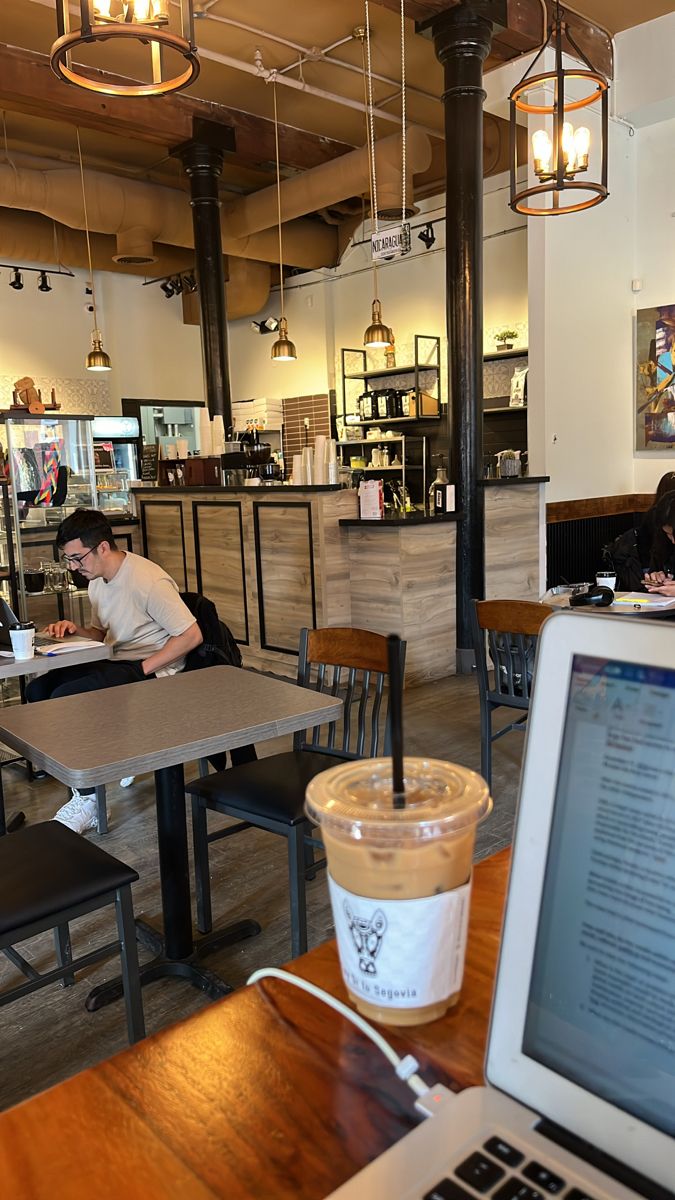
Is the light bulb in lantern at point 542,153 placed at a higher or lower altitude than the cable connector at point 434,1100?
higher

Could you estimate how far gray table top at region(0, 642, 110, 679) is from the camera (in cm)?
289

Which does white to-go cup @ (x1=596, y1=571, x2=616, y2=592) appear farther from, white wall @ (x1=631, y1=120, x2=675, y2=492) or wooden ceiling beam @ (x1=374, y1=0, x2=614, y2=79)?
wooden ceiling beam @ (x1=374, y1=0, x2=614, y2=79)

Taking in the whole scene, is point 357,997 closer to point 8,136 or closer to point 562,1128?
point 562,1128

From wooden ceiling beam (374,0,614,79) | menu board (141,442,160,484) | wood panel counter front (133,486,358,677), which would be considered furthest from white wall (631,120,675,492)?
menu board (141,442,160,484)

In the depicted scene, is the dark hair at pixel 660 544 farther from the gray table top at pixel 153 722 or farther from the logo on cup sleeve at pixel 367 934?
the logo on cup sleeve at pixel 367 934

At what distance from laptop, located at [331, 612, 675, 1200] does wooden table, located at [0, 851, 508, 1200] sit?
0.20 ft

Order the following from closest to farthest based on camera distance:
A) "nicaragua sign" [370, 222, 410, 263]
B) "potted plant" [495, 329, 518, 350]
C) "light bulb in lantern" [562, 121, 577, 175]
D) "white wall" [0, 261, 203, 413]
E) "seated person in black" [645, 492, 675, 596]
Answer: "seated person in black" [645, 492, 675, 596] < "light bulb in lantern" [562, 121, 577, 175] < "nicaragua sign" [370, 222, 410, 263] < "potted plant" [495, 329, 518, 350] < "white wall" [0, 261, 203, 413]

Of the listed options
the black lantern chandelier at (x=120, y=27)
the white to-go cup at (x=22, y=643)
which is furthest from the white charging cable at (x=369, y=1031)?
the black lantern chandelier at (x=120, y=27)

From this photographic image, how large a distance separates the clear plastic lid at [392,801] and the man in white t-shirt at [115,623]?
2.61 meters

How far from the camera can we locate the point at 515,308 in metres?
8.55

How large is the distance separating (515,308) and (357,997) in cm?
862

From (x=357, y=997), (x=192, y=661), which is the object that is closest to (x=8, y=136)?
(x=192, y=661)

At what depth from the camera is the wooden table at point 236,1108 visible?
586mm

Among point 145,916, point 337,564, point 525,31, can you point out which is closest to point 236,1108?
point 145,916
